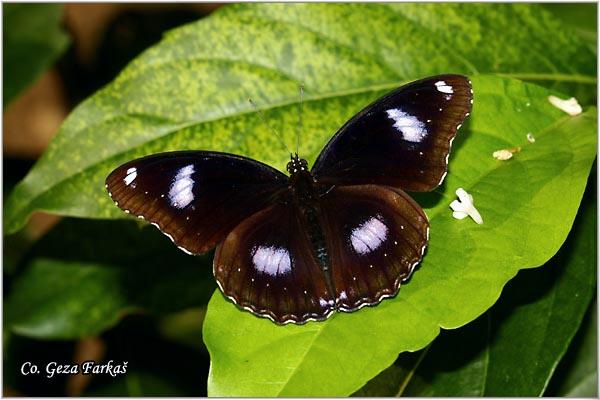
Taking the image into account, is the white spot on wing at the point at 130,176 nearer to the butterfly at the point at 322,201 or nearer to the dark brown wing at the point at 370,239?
the butterfly at the point at 322,201

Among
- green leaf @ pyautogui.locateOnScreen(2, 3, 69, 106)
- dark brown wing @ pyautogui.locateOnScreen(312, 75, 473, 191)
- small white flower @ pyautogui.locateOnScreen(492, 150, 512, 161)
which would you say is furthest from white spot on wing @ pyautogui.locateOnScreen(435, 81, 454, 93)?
green leaf @ pyautogui.locateOnScreen(2, 3, 69, 106)

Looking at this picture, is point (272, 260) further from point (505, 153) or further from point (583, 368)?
point (583, 368)

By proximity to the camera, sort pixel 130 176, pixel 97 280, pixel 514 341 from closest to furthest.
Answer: pixel 130 176 → pixel 514 341 → pixel 97 280

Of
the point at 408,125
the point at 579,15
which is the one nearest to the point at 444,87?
the point at 408,125

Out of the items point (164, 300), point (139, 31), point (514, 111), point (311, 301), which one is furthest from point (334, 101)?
point (139, 31)

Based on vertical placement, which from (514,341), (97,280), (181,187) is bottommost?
(97,280)

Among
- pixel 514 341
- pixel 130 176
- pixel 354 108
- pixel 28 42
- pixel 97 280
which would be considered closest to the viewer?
pixel 130 176
